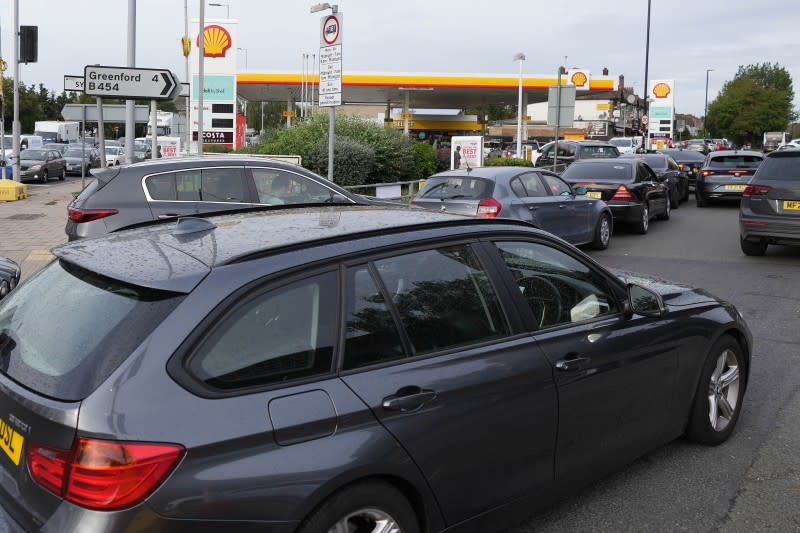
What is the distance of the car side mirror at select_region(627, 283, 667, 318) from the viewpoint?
4.21 m

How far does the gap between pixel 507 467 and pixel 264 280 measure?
1350mm

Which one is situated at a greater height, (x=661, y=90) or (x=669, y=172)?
(x=661, y=90)

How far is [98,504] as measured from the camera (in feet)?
7.99

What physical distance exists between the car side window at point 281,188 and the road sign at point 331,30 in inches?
171

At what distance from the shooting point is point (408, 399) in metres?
3.02

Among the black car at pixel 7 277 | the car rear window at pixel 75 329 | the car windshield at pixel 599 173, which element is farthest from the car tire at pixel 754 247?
the car rear window at pixel 75 329

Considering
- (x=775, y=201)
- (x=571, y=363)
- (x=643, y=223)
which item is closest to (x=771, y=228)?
(x=775, y=201)

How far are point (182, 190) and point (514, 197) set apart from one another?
508 centimetres

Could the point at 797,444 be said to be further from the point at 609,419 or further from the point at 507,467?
the point at 507,467

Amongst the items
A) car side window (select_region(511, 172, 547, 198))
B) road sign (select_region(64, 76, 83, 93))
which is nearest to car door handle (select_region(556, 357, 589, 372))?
car side window (select_region(511, 172, 547, 198))

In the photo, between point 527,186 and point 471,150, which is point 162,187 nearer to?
point 527,186

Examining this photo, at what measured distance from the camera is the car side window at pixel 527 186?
40.5 feet

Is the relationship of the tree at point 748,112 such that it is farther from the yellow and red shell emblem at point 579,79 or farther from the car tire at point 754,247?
the car tire at point 754,247

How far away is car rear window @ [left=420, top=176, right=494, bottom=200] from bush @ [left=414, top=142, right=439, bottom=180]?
43.5ft
